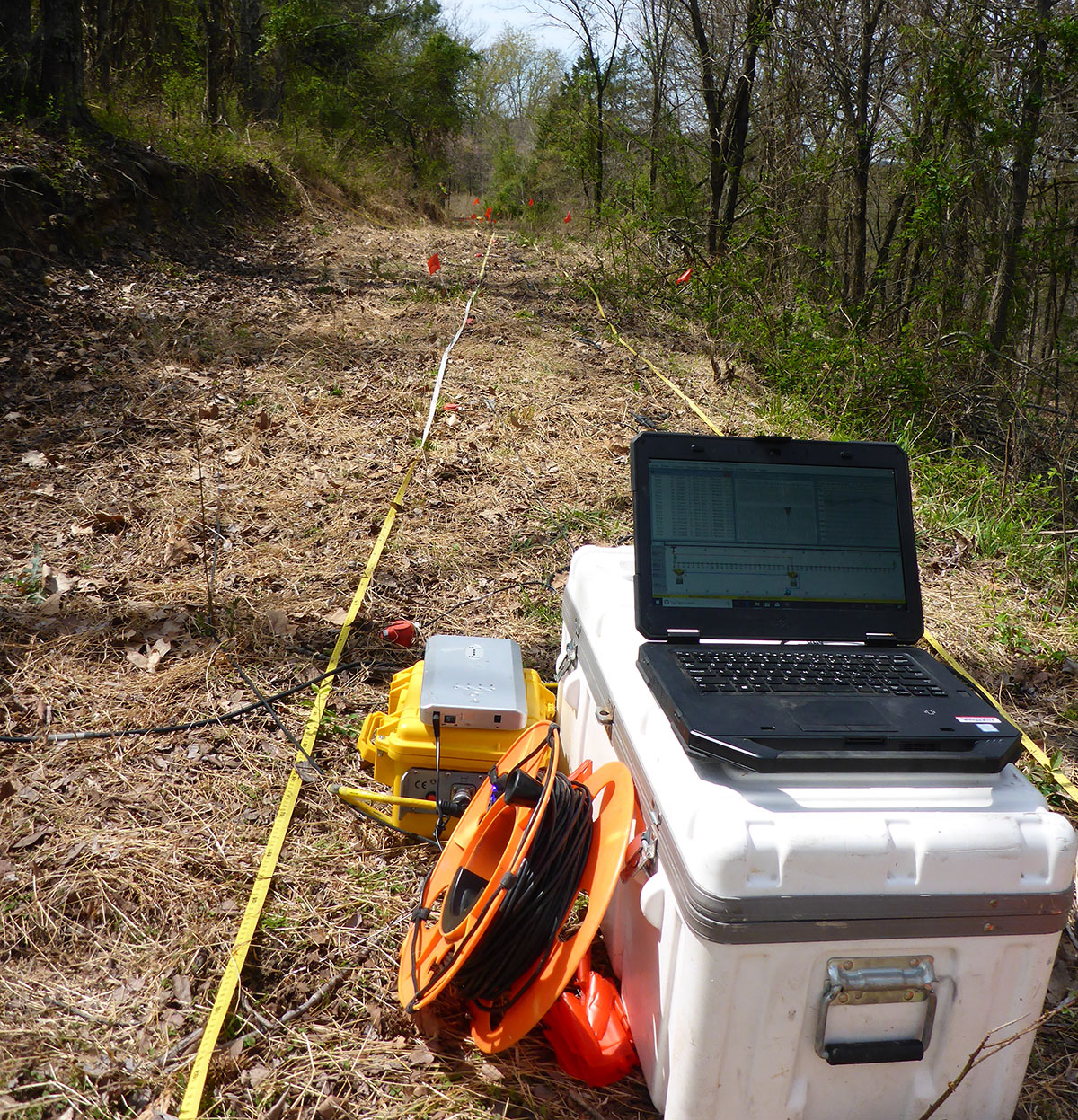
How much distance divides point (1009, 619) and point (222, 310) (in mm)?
6648

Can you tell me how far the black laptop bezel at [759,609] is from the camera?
2059 millimetres

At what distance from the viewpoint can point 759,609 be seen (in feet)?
6.84

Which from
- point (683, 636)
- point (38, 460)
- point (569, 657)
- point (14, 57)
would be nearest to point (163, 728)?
point (569, 657)

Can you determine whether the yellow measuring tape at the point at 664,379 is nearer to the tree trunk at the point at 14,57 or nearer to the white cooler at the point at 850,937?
the white cooler at the point at 850,937

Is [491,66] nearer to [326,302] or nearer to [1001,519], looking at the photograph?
[326,302]

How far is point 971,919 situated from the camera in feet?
4.80

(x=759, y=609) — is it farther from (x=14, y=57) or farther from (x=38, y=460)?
(x=14, y=57)

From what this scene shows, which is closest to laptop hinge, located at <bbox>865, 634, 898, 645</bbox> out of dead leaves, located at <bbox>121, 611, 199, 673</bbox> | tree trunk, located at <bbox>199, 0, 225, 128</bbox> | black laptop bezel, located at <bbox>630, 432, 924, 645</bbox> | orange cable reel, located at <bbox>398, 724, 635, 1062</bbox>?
black laptop bezel, located at <bbox>630, 432, 924, 645</bbox>

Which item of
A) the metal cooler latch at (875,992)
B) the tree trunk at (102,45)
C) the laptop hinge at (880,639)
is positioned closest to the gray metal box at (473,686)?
the laptop hinge at (880,639)

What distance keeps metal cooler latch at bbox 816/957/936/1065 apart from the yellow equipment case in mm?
1165

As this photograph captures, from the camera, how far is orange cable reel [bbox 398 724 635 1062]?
5.56ft

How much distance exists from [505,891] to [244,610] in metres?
2.36

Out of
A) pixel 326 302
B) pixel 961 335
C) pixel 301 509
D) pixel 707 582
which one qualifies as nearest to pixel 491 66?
pixel 326 302

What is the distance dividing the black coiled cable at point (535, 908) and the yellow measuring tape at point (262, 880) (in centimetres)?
59
